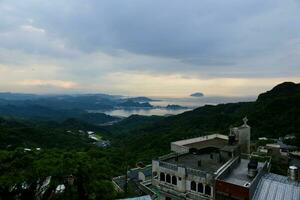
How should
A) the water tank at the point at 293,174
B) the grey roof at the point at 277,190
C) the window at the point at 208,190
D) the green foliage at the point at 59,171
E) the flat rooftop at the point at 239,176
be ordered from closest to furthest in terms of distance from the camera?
1. the green foliage at the point at 59,171
2. the grey roof at the point at 277,190
3. the flat rooftop at the point at 239,176
4. the water tank at the point at 293,174
5. the window at the point at 208,190

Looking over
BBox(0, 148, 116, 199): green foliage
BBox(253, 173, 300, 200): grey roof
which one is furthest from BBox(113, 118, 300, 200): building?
BBox(0, 148, 116, 199): green foliage

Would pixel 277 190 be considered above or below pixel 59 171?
below

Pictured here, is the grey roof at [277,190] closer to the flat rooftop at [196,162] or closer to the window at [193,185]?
the flat rooftop at [196,162]

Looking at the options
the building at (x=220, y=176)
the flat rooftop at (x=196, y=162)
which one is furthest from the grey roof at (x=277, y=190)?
the flat rooftop at (x=196, y=162)

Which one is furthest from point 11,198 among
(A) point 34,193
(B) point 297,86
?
(B) point 297,86

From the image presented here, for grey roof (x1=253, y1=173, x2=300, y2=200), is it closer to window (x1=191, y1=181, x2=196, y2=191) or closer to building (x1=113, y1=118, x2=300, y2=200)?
building (x1=113, y1=118, x2=300, y2=200)

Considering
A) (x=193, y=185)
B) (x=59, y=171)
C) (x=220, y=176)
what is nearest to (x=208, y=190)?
(x=193, y=185)

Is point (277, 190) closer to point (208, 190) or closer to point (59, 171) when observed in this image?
point (208, 190)

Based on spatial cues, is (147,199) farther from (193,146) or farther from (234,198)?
(193,146)

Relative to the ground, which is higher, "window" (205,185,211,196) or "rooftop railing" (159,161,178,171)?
"rooftop railing" (159,161,178,171)
